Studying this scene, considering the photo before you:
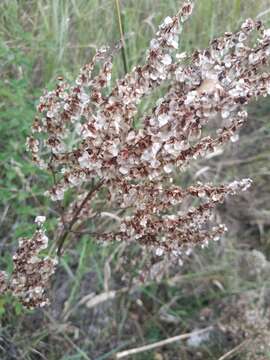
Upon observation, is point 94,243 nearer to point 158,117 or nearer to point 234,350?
point 234,350

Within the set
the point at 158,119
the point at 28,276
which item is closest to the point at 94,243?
the point at 28,276

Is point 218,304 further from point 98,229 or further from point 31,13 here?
point 31,13

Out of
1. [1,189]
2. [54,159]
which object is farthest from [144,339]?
[54,159]

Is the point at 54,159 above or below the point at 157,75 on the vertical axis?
below

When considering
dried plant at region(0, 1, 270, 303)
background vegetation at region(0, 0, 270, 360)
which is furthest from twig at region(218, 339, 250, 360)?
dried plant at region(0, 1, 270, 303)

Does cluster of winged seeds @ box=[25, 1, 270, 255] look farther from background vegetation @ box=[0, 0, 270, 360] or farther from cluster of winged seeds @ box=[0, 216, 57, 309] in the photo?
background vegetation @ box=[0, 0, 270, 360]

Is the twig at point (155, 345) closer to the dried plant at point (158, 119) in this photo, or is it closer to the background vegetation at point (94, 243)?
the background vegetation at point (94, 243)

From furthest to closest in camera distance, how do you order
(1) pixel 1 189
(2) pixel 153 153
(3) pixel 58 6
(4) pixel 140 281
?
(3) pixel 58 6, (4) pixel 140 281, (1) pixel 1 189, (2) pixel 153 153
